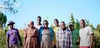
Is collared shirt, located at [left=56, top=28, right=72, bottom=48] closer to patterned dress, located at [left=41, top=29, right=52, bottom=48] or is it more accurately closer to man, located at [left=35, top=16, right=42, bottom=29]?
patterned dress, located at [left=41, top=29, right=52, bottom=48]

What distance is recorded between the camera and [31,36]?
12086mm

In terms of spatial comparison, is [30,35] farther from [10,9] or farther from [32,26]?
[10,9]

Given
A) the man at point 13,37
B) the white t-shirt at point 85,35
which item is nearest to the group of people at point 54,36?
the white t-shirt at point 85,35

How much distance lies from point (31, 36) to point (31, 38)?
0.27ft

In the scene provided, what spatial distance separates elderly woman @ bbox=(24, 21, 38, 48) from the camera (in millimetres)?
11984

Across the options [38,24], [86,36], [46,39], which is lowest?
[46,39]

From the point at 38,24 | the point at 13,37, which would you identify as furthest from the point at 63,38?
the point at 13,37

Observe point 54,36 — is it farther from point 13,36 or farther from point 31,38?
point 13,36

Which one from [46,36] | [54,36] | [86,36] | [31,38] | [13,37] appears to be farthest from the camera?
[13,37]

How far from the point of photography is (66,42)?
39.9 feet

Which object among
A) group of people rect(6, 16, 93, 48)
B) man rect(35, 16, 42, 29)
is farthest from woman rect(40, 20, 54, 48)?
man rect(35, 16, 42, 29)

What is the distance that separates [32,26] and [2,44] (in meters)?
5.64

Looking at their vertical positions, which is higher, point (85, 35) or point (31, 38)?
point (85, 35)

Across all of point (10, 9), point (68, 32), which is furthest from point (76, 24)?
point (68, 32)
